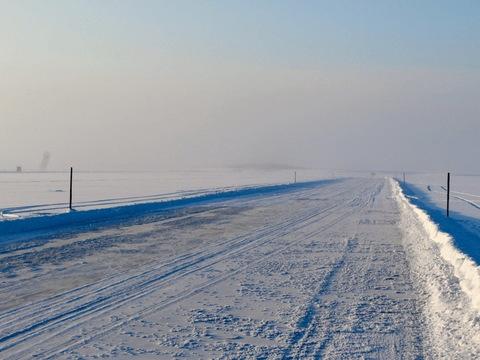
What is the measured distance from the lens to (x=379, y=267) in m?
10.0

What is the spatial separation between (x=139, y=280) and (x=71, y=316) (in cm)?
215

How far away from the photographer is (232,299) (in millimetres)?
7398

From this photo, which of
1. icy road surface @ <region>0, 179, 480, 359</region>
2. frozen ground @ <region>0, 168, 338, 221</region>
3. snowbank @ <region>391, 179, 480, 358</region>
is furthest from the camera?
frozen ground @ <region>0, 168, 338, 221</region>

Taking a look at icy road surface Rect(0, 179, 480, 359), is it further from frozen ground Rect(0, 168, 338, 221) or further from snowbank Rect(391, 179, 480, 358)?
frozen ground Rect(0, 168, 338, 221)

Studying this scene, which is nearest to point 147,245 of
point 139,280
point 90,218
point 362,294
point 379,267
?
point 139,280

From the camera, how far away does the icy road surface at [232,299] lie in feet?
17.7

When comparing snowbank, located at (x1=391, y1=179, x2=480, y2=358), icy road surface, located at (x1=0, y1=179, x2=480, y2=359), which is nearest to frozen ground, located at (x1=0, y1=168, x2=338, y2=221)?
icy road surface, located at (x1=0, y1=179, x2=480, y2=359)

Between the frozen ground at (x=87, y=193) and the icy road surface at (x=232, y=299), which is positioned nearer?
the icy road surface at (x=232, y=299)

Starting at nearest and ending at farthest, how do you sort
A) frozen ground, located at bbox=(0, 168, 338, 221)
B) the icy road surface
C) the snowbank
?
the icy road surface → the snowbank → frozen ground, located at bbox=(0, 168, 338, 221)

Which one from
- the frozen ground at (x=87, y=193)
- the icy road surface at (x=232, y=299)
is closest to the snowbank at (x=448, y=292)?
the icy road surface at (x=232, y=299)

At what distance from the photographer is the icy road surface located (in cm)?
539

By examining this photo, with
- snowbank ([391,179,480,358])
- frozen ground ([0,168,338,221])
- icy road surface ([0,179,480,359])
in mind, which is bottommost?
frozen ground ([0,168,338,221])

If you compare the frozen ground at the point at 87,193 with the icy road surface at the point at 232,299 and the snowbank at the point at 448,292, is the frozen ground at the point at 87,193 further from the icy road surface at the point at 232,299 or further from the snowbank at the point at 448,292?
the snowbank at the point at 448,292

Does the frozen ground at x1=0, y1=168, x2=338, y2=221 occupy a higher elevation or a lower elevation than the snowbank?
lower
